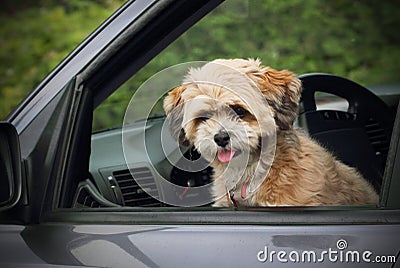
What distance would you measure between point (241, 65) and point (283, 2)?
5.97 metres

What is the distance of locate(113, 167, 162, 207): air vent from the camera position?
7.90 ft

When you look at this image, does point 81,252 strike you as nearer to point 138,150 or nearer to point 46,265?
point 46,265

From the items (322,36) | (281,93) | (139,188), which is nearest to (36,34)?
(322,36)

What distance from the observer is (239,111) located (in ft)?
7.55

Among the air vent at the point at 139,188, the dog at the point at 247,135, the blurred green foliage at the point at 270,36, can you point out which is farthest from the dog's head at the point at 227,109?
the blurred green foliage at the point at 270,36

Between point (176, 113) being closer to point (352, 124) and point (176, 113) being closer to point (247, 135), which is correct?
point (247, 135)

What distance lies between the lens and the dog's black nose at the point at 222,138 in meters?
2.30

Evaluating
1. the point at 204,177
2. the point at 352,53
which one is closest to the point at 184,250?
the point at 204,177

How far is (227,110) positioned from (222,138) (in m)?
0.07
